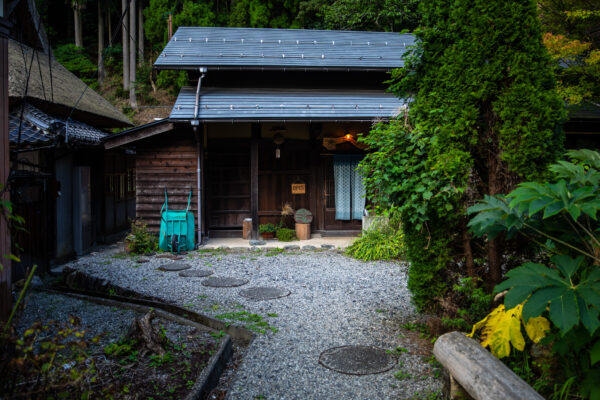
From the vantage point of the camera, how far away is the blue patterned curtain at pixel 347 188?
10.9 meters

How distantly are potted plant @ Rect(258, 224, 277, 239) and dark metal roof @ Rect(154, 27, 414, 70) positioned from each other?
388 cm

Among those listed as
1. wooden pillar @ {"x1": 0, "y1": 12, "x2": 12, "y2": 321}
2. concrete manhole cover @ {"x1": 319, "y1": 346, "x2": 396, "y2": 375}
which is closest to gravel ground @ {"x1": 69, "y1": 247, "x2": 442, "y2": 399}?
concrete manhole cover @ {"x1": 319, "y1": 346, "x2": 396, "y2": 375}

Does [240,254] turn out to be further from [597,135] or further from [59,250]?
[597,135]

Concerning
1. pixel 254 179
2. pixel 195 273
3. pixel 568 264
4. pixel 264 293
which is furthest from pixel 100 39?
pixel 568 264

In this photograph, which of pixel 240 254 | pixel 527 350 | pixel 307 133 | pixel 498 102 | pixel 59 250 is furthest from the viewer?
Result: pixel 307 133

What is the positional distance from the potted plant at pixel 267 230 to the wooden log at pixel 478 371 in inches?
296

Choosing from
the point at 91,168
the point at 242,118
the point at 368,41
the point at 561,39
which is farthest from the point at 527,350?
the point at 368,41

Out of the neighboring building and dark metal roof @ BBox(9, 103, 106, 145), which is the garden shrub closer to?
the neighboring building

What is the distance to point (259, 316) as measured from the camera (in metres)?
4.95

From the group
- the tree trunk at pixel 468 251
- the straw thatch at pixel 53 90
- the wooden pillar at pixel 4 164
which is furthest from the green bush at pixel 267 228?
the wooden pillar at pixel 4 164

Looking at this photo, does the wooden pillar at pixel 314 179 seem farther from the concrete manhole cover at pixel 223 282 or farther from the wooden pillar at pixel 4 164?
the wooden pillar at pixel 4 164

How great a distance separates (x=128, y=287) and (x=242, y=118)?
173 inches

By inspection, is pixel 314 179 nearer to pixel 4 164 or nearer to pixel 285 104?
pixel 285 104

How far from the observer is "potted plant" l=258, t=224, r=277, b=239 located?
1044 centimetres
